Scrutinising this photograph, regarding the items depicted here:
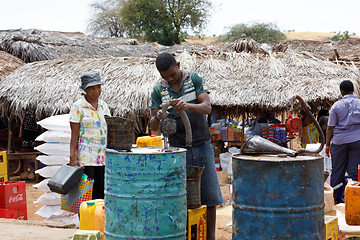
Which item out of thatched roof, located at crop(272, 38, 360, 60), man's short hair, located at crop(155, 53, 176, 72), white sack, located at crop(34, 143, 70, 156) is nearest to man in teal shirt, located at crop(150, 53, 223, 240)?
man's short hair, located at crop(155, 53, 176, 72)

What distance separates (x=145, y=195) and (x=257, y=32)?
117 feet

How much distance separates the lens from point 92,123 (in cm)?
406

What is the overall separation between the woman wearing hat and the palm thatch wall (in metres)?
4.58

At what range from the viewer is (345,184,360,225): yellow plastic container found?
3422 millimetres

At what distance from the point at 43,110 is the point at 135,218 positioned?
707cm

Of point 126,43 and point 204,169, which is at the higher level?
point 126,43

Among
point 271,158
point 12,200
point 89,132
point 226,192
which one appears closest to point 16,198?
point 12,200

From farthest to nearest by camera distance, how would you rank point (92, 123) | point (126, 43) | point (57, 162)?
1. point (126, 43)
2. point (57, 162)
3. point (92, 123)

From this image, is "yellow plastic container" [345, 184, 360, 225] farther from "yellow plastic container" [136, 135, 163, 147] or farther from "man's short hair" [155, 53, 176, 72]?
"yellow plastic container" [136, 135, 163, 147]

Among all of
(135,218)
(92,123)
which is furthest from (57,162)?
(135,218)

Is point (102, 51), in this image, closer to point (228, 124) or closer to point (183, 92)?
point (228, 124)

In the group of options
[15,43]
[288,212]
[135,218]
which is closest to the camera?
[288,212]

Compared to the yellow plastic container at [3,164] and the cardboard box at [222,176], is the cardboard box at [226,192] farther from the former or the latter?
the yellow plastic container at [3,164]

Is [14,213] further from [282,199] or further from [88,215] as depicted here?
[282,199]
